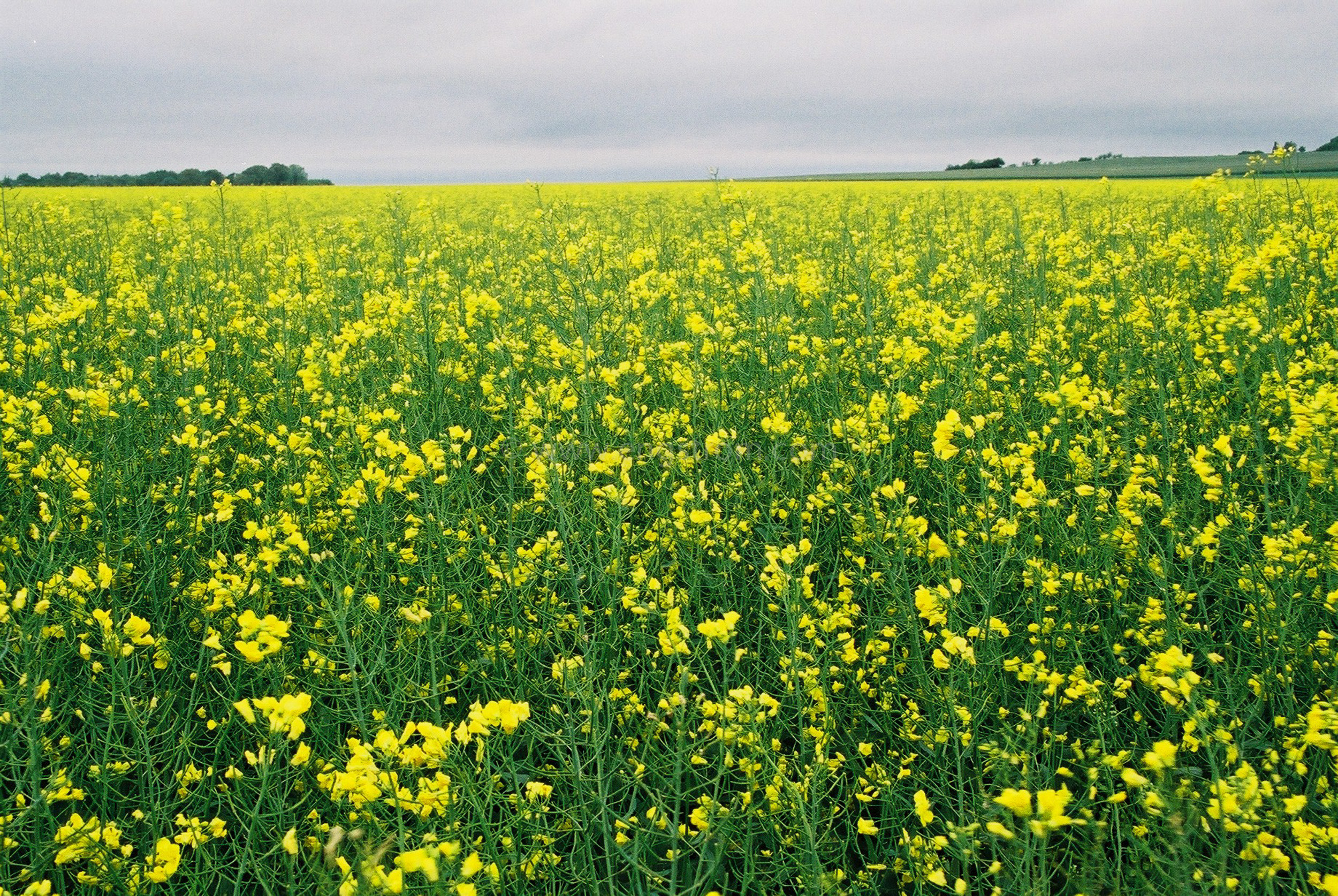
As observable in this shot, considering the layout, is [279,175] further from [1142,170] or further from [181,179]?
[1142,170]

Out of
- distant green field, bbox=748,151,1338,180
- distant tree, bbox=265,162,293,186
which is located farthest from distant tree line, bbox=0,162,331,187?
distant green field, bbox=748,151,1338,180

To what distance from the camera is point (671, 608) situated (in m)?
2.06

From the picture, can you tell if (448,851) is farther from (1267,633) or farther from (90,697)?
(1267,633)

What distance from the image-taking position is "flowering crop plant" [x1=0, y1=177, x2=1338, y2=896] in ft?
5.45

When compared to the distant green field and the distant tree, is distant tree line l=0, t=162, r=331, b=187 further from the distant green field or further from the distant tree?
the distant green field

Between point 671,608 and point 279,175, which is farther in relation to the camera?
point 279,175

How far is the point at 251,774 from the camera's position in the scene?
222cm

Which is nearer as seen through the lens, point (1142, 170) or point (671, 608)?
point (671, 608)

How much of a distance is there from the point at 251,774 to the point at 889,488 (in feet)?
6.30

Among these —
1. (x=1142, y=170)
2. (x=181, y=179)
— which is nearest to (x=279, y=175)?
(x=181, y=179)

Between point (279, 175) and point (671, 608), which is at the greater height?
point (279, 175)

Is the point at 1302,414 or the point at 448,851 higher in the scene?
the point at 1302,414

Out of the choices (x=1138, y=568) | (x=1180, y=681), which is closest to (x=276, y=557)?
(x=1180, y=681)

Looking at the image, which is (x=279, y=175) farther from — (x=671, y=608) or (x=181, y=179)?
(x=671, y=608)
